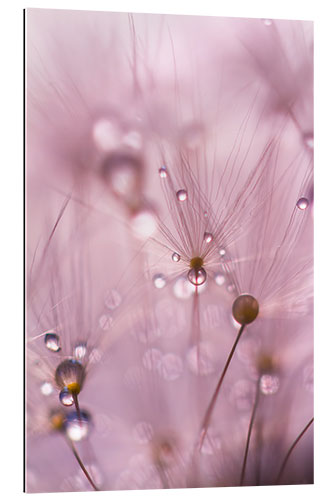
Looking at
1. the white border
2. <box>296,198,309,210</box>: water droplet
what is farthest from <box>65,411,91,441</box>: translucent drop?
<box>296,198,309,210</box>: water droplet

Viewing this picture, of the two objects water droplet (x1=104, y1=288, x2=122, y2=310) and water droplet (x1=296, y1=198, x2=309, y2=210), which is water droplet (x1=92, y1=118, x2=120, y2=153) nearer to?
water droplet (x1=104, y1=288, x2=122, y2=310)

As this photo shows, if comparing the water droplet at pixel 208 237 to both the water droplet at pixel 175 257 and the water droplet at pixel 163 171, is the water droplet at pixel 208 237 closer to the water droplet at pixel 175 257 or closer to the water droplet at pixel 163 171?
the water droplet at pixel 175 257

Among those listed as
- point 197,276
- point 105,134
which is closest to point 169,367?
point 197,276

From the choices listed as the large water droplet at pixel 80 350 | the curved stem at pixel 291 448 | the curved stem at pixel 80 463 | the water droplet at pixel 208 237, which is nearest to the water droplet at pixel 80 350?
the large water droplet at pixel 80 350

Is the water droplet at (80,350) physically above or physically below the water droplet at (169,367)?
above

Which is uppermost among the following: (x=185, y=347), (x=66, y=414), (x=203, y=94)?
(x=203, y=94)
